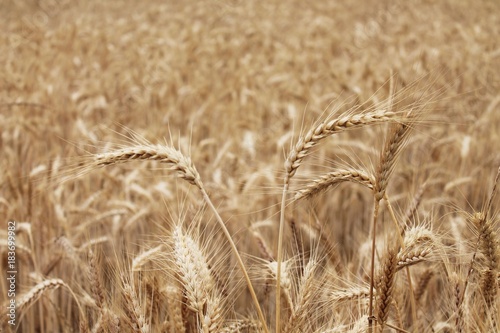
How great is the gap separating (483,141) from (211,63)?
3.61m

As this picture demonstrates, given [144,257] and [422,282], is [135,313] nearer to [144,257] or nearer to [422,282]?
[144,257]

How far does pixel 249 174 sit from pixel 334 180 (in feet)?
5.46

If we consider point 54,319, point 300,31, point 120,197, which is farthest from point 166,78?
point 300,31

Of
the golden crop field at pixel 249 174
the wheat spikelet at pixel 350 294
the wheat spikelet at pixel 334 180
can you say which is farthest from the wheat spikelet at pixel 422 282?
the wheat spikelet at pixel 334 180

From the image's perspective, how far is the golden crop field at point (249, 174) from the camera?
3.78 feet

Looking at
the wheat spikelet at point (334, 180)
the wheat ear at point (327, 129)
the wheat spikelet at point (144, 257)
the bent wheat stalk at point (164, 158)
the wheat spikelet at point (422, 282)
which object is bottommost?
the wheat spikelet at point (422, 282)

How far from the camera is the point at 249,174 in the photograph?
9.26ft

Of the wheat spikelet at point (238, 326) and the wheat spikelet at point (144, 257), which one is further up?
the wheat spikelet at point (144, 257)

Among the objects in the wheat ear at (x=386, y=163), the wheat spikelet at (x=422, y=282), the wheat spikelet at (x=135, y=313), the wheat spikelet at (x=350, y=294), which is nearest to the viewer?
the wheat ear at (x=386, y=163)

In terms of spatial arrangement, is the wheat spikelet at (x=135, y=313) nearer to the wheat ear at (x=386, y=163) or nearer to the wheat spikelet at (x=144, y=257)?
the wheat spikelet at (x=144, y=257)

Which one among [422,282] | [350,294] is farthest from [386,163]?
[422,282]

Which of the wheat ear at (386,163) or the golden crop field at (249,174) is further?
the golden crop field at (249,174)

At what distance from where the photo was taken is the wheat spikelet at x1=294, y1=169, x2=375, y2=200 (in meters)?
1.10

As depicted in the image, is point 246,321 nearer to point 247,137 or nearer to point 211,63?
point 247,137
